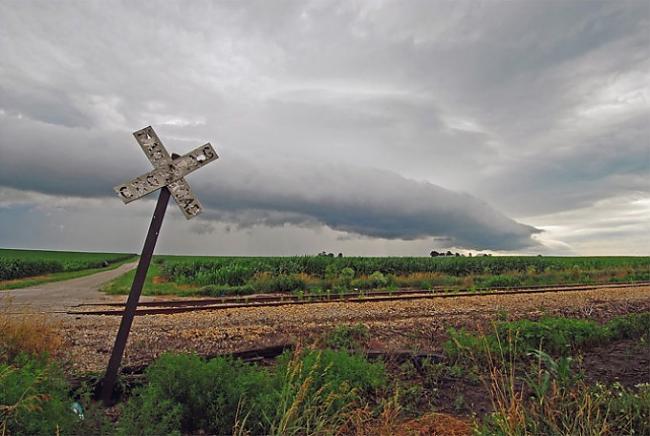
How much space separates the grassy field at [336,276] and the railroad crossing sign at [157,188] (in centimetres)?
1533

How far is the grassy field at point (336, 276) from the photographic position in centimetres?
2380

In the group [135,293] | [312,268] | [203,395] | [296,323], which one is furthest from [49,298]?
[203,395]

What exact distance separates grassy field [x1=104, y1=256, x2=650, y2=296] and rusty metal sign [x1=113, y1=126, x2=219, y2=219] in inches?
607

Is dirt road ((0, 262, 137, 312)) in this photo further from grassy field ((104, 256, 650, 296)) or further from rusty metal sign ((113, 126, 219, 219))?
rusty metal sign ((113, 126, 219, 219))

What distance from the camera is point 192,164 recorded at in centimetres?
643

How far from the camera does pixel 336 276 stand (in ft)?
90.8

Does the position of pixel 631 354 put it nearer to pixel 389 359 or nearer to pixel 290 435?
pixel 389 359

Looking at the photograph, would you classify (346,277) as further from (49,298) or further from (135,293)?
(135,293)

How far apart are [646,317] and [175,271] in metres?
26.4

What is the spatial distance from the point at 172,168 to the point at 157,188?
314mm

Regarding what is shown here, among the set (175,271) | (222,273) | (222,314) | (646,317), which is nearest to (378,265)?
(222,273)

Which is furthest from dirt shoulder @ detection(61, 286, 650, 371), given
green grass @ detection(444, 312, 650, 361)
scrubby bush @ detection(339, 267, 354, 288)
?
scrubby bush @ detection(339, 267, 354, 288)

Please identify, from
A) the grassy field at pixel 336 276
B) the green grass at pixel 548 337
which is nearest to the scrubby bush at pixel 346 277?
the grassy field at pixel 336 276

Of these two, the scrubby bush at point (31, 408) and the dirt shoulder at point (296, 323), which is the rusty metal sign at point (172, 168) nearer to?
the scrubby bush at point (31, 408)
